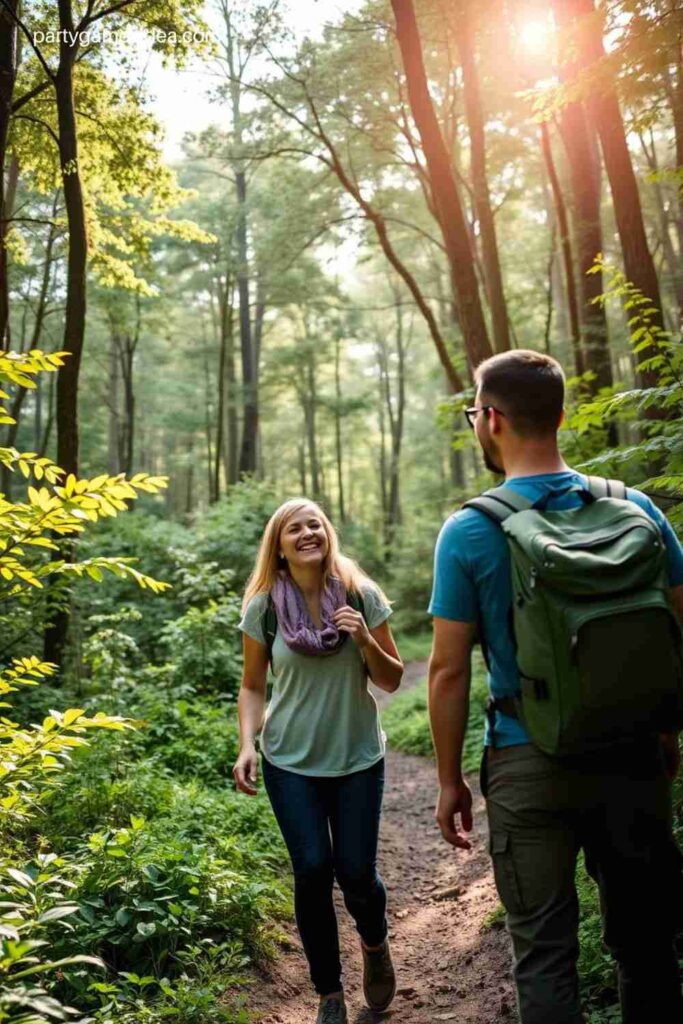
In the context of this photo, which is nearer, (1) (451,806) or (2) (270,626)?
(1) (451,806)

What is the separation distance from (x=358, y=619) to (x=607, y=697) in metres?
1.50

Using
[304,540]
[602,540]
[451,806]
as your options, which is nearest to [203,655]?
[304,540]

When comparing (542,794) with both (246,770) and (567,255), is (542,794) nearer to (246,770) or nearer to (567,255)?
(246,770)

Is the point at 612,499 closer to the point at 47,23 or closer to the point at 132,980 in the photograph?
the point at 132,980

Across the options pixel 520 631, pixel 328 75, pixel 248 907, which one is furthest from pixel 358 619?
pixel 328 75

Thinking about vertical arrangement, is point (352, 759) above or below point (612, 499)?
below

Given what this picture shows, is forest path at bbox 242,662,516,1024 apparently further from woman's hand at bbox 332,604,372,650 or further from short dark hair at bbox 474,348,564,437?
short dark hair at bbox 474,348,564,437

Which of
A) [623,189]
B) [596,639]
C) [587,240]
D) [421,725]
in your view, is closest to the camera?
[596,639]

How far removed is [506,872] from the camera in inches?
80.9

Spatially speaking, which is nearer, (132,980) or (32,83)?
(132,980)

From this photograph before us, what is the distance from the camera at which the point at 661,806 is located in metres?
2.01

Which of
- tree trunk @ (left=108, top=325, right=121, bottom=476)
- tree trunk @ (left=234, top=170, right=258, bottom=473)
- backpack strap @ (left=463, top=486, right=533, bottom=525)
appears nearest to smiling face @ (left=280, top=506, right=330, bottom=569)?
backpack strap @ (left=463, top=486, right=533, bottom=525)

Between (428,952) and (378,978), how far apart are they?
1.07 metres

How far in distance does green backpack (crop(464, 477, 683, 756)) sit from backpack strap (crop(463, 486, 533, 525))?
15 centimetres
